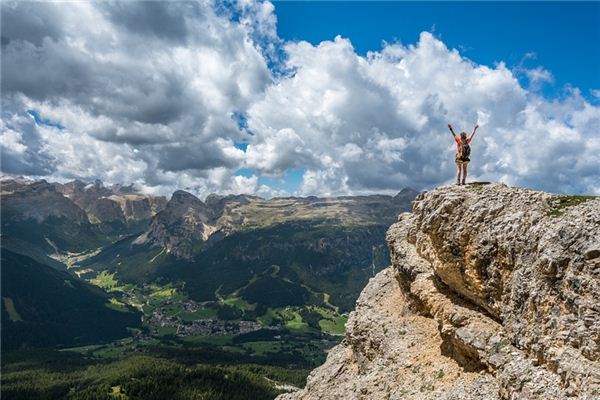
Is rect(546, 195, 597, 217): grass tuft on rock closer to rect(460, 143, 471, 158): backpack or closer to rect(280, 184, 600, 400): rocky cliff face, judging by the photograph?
rect(280, 184, 600, 400): rocky cliff face

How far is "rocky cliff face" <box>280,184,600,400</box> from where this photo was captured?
20750mm

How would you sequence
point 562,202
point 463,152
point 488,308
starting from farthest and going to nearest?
point 463,152
point 488,308
point 562,202

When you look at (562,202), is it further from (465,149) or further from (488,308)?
(465,149)

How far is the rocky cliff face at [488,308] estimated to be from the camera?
2075 cm

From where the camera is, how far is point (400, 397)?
30.2 m

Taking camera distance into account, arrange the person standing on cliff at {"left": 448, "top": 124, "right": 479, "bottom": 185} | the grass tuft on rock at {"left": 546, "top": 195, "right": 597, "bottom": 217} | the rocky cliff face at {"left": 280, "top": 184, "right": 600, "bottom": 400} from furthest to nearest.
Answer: the person standing on cliff at {"left": 448, "top": 124, "right": 479, "bottom": 185} → the grass tuft on rock at {"left": 546, "top": 195, "right": 597, "bottom": 217} → the rocky cliff face at {"left": 280, "top": 184, "right": 600, "bottom": 400}

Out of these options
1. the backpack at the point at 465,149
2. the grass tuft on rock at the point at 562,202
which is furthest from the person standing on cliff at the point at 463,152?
the grass tuft on rock at the point at 562,202

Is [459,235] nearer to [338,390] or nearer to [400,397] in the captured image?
[400,397]

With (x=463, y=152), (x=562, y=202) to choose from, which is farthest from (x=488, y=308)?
(x=463, y=152)

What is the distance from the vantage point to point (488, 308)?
28.6 meters

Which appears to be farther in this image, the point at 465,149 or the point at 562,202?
the point at 465,149

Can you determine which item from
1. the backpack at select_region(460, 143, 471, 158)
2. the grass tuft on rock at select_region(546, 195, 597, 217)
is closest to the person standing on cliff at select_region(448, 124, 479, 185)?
the backpack at select_region(460, 143, 471, 158)

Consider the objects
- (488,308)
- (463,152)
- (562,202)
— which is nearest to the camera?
(562,202)

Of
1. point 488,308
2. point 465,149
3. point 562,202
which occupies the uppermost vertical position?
point 465,149
